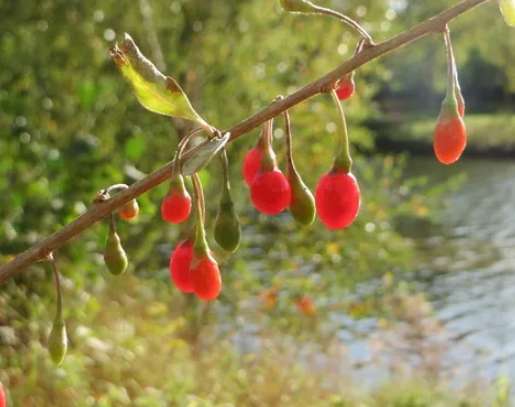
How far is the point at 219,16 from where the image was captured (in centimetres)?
680

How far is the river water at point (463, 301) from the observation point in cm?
809

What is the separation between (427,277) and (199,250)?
40.6 ft

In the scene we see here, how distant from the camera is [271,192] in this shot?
1049 millimetres

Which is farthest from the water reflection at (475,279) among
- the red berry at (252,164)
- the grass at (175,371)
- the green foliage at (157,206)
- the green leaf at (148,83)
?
the green leaf at (148,83)

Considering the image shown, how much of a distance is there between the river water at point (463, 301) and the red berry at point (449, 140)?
6.81 metres

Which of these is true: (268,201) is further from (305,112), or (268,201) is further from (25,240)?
(305,112)

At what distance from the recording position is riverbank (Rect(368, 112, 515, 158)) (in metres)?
28.5

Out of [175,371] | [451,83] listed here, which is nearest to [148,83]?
[451,83]

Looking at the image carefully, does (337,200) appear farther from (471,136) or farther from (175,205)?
(471,136)

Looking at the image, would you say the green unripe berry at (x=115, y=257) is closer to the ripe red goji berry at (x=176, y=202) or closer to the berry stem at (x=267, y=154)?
the ripe red goji berry at (x=176, y=202)

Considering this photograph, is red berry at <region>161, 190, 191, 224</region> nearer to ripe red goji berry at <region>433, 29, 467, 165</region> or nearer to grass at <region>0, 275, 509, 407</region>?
ripe red goji berry at <region>433, 29, 467, 165</region>

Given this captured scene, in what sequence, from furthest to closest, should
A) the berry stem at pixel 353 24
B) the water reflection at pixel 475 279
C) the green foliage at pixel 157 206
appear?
the water reflection at pixel 475 279
the green foliage at pixel 157 206
the berry stem at pixel 353 24

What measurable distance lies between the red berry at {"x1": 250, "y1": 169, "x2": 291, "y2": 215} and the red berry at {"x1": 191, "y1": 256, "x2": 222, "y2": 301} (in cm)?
9

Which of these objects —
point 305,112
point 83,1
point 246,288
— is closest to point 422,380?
point 246,288
